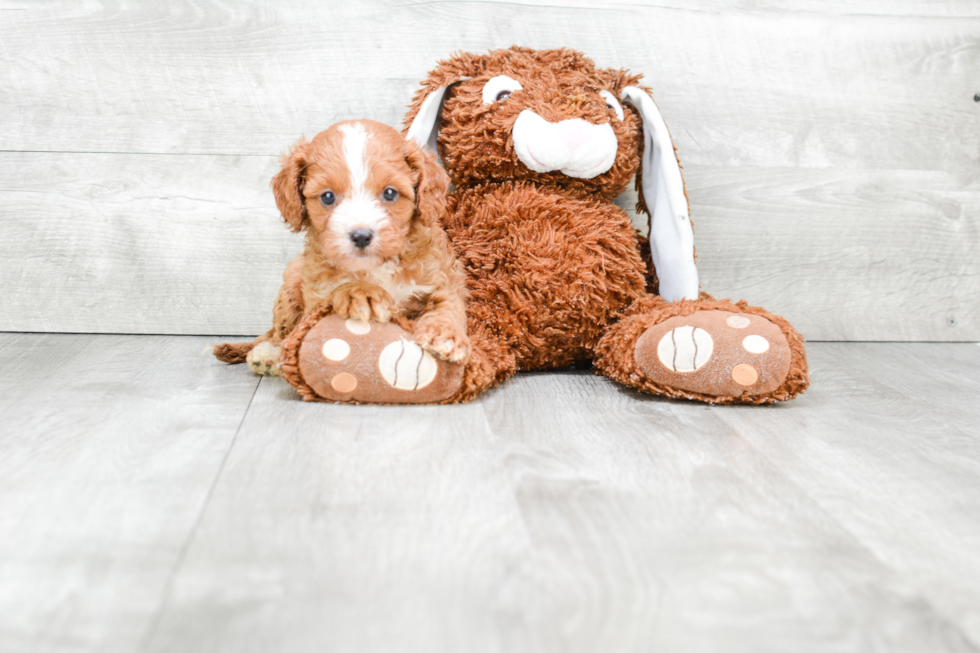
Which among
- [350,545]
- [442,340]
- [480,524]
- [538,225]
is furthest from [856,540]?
[538,225]

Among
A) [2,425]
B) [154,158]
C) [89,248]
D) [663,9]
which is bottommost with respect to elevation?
[2,425]

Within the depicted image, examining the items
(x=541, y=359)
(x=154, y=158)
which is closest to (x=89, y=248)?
(x=154, y=158)

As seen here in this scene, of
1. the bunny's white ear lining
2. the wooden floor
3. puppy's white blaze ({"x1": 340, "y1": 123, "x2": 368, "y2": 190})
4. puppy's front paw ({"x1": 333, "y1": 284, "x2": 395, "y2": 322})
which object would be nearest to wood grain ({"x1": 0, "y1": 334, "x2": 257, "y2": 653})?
the wooden floor

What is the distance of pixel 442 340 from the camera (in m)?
1.37

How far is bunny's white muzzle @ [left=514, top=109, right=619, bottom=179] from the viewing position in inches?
62.9

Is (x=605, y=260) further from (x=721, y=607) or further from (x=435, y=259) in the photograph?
(x=721, y=607)

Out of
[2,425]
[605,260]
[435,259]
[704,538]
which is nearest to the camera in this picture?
[704,538]

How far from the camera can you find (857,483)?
3.69 ft

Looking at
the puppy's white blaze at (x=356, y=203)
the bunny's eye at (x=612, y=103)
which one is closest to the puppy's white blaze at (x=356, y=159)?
the puppy's white blaze at (x=356, y=203)

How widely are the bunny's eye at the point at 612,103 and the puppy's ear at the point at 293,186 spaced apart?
2.32 ft

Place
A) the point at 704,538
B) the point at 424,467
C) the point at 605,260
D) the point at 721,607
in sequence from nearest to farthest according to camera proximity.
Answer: the point at 721,607 → the point at 704,538 → the point at 424,467 → the point at 605,260

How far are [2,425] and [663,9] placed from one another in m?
1.84

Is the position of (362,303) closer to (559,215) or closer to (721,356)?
(559,215)

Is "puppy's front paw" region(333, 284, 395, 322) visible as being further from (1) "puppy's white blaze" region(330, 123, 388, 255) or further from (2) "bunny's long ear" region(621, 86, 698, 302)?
(2) "bunny's long ear" region(621, 86, 698, 302)
